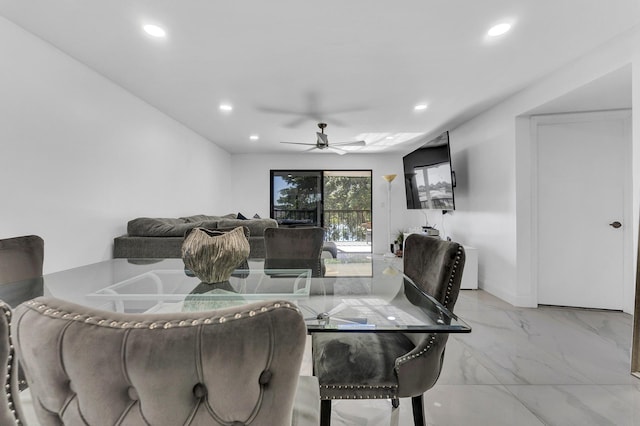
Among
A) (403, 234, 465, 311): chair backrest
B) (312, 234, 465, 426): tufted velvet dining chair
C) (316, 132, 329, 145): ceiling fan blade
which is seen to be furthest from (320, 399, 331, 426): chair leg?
(316, 132, 329, 145): ceiling fan blade

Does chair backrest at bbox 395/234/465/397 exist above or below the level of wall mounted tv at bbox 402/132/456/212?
below

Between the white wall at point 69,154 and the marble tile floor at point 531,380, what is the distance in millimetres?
2365

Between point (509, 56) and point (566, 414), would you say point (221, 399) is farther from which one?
point (509, 56)

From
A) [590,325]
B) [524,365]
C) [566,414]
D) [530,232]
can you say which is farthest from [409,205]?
[566,414]

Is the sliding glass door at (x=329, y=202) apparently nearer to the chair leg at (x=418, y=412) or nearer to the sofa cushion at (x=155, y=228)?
the sofa cushion at (x=155, y=228)

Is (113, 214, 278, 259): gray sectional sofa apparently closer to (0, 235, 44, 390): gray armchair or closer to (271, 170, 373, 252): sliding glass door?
(0, 235, 44, 390): gray armchair

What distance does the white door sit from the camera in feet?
10.3

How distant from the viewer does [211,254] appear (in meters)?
1.40

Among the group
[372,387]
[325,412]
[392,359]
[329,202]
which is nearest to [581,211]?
[392,359]

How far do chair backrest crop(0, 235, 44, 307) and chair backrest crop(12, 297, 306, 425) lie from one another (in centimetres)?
114

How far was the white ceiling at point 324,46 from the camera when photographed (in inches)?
77.5

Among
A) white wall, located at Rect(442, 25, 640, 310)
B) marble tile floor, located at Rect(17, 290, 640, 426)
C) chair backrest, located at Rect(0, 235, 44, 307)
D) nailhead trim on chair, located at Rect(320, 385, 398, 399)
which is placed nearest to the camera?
nailhead trim on chair, located at Rect(320, 385, 398, 399)

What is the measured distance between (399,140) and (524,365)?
438 cm

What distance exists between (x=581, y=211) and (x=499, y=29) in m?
2.29
